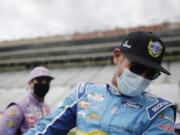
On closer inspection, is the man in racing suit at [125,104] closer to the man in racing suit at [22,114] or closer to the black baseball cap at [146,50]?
the black baseball cap at [146,50]

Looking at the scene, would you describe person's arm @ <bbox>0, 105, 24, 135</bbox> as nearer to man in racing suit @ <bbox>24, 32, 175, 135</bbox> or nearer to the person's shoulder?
man in racing suit @ <bbox>24, 32, 175, 135</bbox>

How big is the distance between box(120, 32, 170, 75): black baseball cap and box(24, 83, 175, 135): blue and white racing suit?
17cm

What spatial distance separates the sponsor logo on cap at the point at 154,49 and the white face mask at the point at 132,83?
0.12 m

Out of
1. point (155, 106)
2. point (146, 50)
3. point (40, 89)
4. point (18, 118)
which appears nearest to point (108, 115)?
point (155, 106)

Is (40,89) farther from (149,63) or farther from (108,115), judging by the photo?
(149,63)

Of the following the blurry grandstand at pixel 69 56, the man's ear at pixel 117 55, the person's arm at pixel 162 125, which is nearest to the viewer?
the person's arm at pixel 162 125

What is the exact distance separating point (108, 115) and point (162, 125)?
0.76 ft

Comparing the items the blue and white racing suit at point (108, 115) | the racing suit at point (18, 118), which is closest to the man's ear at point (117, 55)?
the blue and white racing suit at point (108, 115)

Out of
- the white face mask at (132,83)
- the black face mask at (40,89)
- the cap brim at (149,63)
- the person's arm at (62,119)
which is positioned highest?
the cap brim at (149,63)

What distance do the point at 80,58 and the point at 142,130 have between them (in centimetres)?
1707

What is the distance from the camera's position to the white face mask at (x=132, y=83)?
228 cm

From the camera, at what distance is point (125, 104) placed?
7.50ft

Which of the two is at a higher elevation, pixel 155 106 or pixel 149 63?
pixel 149 63

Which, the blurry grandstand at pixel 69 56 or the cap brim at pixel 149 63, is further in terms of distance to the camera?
the blurry grandstand at pixel 69 56
